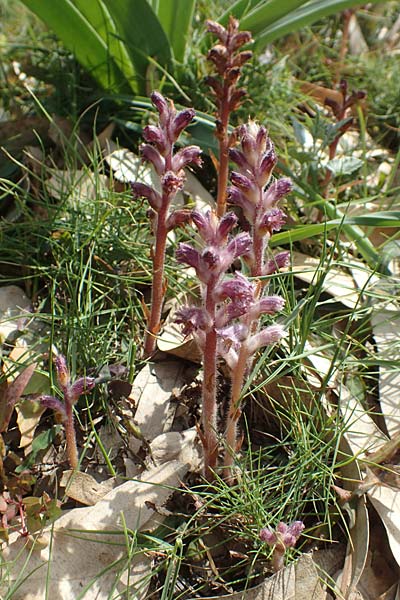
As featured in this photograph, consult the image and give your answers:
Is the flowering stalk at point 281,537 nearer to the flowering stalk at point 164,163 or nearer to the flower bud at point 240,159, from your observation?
the flowering stalk at point 164,163

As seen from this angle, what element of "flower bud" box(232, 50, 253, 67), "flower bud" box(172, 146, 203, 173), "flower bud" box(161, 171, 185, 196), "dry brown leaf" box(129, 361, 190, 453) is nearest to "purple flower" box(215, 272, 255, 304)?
"flower bud" box(161, 171, 185, 196)

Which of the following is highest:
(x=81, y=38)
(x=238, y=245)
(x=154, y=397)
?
(x=81, y=38)

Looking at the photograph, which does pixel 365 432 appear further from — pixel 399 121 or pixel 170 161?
pixel 399 121

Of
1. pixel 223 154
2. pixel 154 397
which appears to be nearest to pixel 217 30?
pixel 223 154

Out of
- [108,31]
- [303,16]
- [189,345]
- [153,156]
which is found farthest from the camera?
[108,31]

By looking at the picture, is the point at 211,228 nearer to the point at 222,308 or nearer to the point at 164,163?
the point at 222,308
